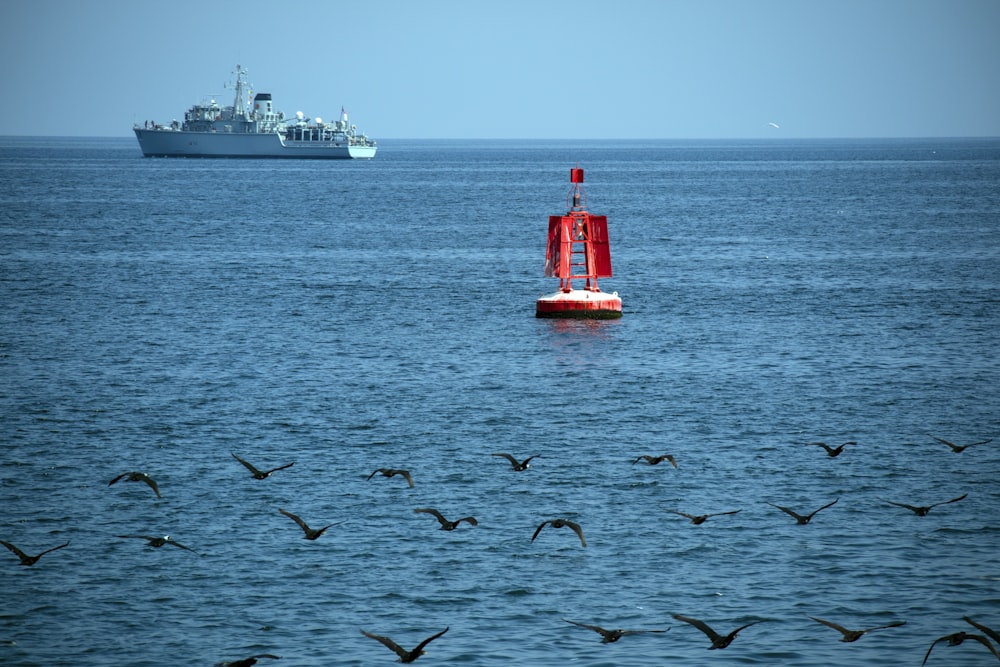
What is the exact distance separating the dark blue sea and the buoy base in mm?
739

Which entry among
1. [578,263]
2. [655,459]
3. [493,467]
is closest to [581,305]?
[578,263]

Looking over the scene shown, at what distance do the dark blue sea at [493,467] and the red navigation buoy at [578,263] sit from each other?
2.93 feet

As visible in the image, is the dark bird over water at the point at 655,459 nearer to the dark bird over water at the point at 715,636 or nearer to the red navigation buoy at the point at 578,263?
the dark bird over water at the point at 715,636

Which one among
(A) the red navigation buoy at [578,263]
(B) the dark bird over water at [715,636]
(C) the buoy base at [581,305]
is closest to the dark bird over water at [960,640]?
(B) the dark bird over water at [715,636]

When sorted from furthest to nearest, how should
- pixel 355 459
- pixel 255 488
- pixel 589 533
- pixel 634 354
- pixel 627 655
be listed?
1. pixel 634 354
2. pixel 355 459
3. pixel 255 488
4. pixel 589 533
5. pixel 627 655

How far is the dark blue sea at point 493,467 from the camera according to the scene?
2303cm

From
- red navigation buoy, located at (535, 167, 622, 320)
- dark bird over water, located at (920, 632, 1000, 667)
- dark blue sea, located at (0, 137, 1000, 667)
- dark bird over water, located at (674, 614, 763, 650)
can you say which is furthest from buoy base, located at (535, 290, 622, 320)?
dark bird over water, located at (674, 614, 763, 650)

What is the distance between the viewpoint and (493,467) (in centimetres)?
3241

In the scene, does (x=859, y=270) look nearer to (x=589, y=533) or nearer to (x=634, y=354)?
(x=634, y=354)

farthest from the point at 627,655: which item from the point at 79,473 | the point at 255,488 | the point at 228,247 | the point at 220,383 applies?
the point at 228,247

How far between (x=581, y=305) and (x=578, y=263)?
8.44 feet

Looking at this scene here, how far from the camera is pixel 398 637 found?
22422 mm

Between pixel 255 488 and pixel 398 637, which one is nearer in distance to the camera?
pixel 398 637

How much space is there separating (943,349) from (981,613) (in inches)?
1117
